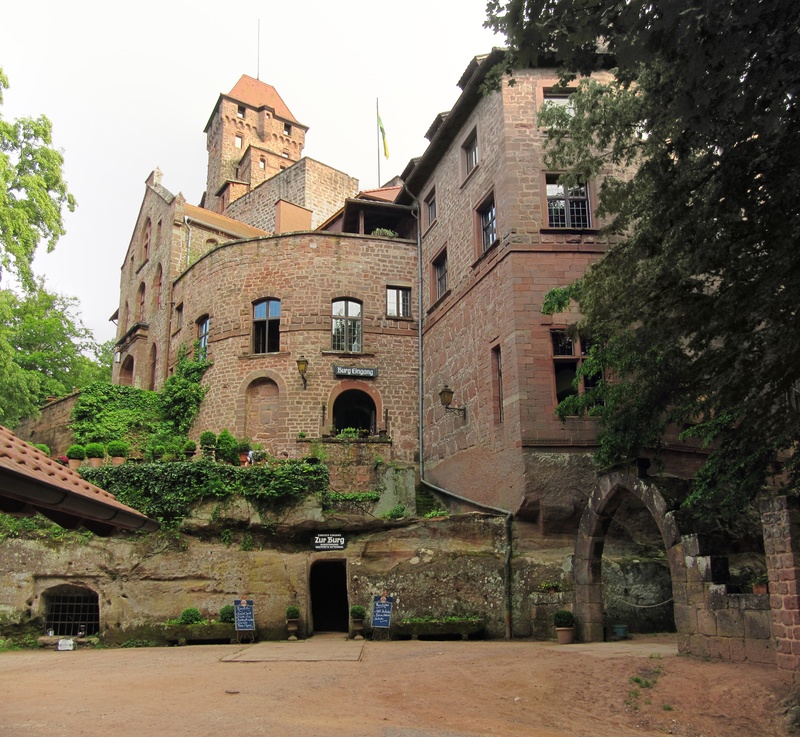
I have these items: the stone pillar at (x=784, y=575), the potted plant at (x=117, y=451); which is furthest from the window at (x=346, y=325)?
the stone pillar at (x=784, y=575)

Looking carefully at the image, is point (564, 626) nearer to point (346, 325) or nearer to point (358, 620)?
point (358, 620)

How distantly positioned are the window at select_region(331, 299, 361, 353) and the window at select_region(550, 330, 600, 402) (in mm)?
8106

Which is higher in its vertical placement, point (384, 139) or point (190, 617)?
point (384, 139)

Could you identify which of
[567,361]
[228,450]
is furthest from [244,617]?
[567,361]

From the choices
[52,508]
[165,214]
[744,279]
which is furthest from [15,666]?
[165,214]

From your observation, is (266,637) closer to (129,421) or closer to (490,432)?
(490,432)

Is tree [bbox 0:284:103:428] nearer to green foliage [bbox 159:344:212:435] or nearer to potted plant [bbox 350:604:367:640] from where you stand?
green foliage [bbox 159:344:212:435]

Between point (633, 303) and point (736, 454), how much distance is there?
297cm

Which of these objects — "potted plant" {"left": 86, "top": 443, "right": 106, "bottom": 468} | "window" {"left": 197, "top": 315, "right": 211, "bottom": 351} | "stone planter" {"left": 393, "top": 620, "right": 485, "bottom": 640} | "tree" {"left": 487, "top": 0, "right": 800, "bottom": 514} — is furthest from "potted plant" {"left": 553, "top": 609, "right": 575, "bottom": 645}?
"window" {"left": 197, "top": 315, "right": 211, "bottom": 351}

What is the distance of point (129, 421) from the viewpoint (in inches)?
1011

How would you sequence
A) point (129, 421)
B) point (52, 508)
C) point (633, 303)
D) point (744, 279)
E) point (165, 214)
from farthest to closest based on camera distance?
point (165, 214)
point (129, 421)
point (633, 303)
point (744, 279)
point (52, 508)

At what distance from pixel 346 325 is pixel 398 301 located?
1901 millimetres

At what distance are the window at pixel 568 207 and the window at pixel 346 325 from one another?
8.00 m

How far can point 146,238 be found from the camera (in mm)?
35344
